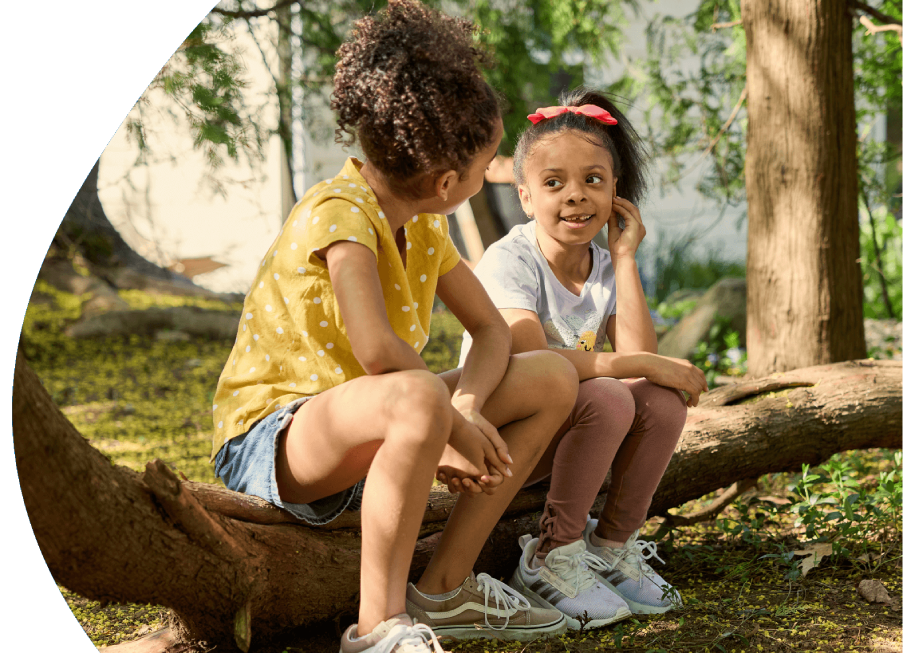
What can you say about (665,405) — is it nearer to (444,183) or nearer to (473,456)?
(473,456)

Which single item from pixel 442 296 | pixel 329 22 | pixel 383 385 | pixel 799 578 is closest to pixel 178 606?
pixel 383 385

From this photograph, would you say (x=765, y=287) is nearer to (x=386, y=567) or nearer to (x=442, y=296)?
(x=442, y=296)

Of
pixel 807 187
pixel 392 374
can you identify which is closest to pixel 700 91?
pixel 807 187

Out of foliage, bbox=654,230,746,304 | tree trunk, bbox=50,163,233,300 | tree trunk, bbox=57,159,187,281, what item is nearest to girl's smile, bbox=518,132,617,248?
foliage, bbox=654,230,746,304

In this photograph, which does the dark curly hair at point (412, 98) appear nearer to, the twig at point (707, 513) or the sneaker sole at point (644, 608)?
the sneaker sole at point (644, 608)

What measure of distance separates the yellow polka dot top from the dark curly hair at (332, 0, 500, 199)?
12 centimetres

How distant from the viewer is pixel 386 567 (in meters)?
1.54

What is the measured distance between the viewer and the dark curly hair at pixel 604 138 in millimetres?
2328

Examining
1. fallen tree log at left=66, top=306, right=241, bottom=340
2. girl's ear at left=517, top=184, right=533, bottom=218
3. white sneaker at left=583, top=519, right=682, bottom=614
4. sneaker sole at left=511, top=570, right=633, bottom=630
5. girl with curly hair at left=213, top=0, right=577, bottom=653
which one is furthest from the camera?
fallen tree log at left=66, top=306, right=241, bottom=340

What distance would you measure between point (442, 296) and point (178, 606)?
0.97 meters

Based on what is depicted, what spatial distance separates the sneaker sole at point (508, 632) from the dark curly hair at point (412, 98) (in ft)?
3.32

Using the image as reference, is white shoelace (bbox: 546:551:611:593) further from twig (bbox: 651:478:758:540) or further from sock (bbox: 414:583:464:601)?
twig (bbox: 651:478:758:540)

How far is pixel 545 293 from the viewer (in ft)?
7.64

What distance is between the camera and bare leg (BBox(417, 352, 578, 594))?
185 cm
